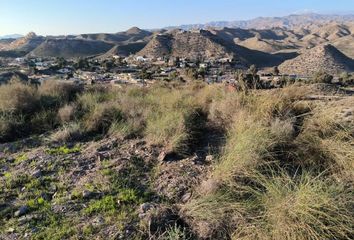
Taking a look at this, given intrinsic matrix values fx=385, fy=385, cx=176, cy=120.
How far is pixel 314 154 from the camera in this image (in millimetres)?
4820

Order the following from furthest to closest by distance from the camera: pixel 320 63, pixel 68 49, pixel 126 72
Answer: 1. pixel 68 49
2. pixel 320 63
3. pixel 126 72

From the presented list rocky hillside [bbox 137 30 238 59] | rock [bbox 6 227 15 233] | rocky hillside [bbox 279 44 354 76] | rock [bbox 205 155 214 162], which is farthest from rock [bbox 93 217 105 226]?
rocky hillside [bbox 137 30 238 59]

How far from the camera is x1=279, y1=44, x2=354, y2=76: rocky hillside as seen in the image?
7188 centimetres

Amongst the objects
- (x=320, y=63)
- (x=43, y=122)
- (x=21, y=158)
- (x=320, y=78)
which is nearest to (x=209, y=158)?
(x=21, y=158)

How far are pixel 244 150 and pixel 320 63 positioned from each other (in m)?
75.6

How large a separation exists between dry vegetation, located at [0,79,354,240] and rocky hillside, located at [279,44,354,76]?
6604cm

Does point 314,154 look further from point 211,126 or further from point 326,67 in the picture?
point 326,67

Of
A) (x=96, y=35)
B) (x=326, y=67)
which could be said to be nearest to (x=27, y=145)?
(x=326, y=67)

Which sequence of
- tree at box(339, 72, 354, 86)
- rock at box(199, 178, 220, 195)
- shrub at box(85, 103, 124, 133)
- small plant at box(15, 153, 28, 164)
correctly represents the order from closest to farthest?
rock at box(199, 178, 220, 195), small plant at box(15, 153, 28, 164), shrub at box(85, 103, 124, 133), tree at box(339, 72, 354, 86)

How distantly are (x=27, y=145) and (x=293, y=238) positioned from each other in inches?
196

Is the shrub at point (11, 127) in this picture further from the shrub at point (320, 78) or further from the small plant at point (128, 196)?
the shrub at point (320, 78)

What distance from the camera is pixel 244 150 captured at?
14.6 feet

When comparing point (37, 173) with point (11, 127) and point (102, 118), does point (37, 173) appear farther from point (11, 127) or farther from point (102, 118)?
point (11, 127)

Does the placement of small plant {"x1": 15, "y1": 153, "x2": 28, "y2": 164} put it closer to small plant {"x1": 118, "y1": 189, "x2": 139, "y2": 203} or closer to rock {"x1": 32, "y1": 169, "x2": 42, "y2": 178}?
rock {"x1": 32, "y1": 169, "x2": 42, "y2": 178}
